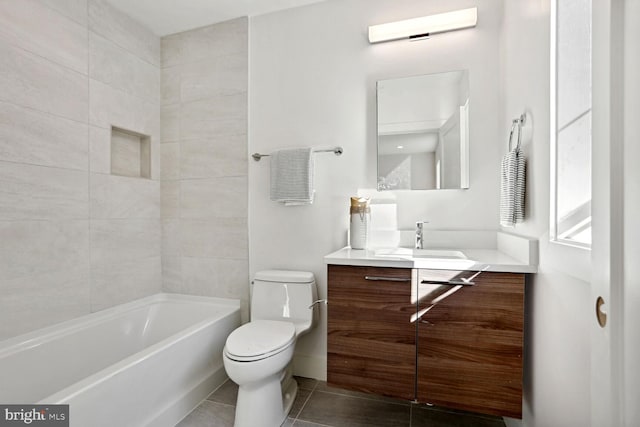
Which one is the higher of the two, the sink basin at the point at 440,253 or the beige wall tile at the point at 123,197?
the beige wall tile at the point at 123,197

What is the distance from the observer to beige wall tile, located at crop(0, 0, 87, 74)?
5.16 feet

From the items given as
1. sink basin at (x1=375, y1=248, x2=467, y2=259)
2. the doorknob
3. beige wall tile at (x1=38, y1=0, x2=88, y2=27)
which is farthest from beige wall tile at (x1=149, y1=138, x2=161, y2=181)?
the doorknob

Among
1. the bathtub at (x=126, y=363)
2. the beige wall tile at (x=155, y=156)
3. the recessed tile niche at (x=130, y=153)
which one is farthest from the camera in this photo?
the beige wall tile at (x=155, y=156)

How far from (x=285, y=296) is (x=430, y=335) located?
933mm

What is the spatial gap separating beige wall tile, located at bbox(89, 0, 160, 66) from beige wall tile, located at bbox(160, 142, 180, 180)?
658mm

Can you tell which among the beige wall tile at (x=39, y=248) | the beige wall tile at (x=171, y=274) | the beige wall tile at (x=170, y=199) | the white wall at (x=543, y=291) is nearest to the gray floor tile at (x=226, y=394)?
the beige wall tile at (x=171, y=274)

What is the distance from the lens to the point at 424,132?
1.92m

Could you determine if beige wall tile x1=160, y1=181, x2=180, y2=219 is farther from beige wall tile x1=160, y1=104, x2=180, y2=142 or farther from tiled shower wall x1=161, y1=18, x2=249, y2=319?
beige wall tile x1=160, y1=104, x2=180, y2=142

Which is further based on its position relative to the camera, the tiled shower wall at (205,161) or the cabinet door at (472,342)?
the tiled shower wall at (205,161)

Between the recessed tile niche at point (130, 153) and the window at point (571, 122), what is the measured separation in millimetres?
2505

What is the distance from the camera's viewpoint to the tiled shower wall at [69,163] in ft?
5.20

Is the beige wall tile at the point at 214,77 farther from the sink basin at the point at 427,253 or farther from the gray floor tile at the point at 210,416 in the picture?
the gray floor tile at the point at 210,416

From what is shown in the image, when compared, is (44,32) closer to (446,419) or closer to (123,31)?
(123,31)

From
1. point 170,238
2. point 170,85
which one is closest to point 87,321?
point 170,238
